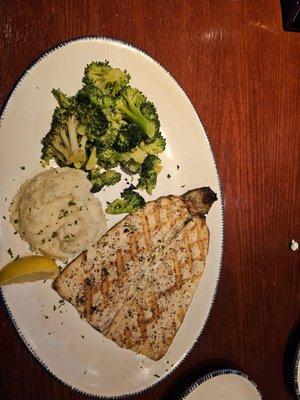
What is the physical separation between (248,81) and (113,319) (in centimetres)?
194

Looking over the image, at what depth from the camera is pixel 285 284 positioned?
309 centimetres

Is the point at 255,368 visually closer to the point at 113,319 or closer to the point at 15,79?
the point at 113,319

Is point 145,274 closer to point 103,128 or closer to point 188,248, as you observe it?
point 188,248

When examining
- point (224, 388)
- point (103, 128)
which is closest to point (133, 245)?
point (103, 128)

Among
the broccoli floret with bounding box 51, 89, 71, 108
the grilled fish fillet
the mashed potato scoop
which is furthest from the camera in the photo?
the grilled fish fillet

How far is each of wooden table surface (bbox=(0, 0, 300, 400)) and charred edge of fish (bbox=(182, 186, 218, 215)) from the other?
312mm

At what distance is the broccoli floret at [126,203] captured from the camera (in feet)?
7.93

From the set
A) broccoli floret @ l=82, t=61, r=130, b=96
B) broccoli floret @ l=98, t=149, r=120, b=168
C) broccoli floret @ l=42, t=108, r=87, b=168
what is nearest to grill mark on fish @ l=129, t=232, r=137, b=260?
broccoli floret @ l=98, t=149, r=120, b=168

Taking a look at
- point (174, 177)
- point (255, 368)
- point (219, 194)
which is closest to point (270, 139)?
point (219, 194)

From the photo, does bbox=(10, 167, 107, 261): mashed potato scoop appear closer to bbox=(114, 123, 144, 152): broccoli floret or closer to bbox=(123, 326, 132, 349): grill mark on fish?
bbox=(114, 123, 144, 152): broccoli floret

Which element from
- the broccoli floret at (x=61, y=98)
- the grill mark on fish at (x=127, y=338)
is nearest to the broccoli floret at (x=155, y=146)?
the broccoli floret at (x=61, y=98)

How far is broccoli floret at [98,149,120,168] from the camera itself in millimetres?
2299

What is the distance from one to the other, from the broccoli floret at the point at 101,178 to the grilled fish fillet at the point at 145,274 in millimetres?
257

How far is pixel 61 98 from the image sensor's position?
225 centimetres
